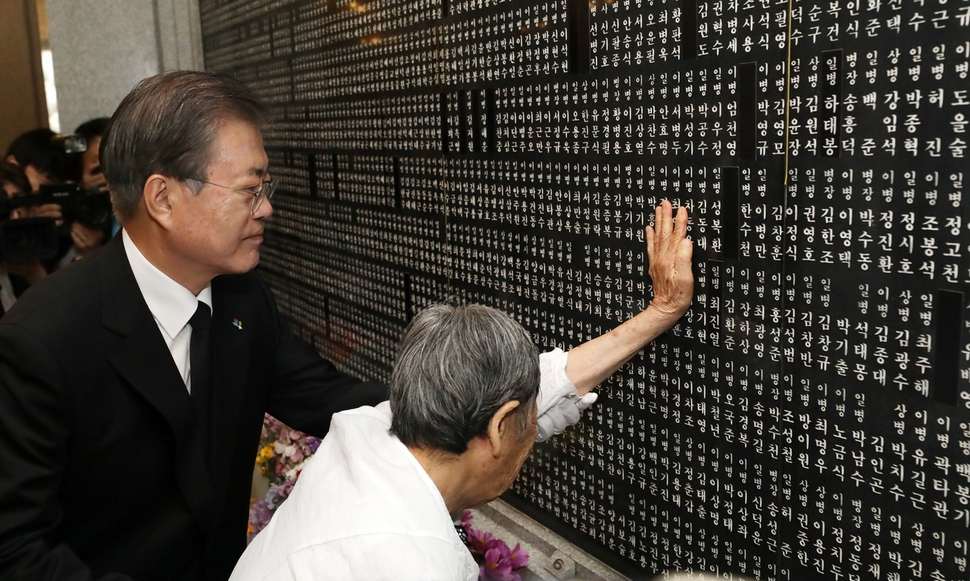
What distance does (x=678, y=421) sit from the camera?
1769 millimetres

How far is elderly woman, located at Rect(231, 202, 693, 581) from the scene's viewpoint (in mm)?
1180

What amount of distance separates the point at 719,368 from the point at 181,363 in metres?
1.15

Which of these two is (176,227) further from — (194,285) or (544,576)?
(544,576)

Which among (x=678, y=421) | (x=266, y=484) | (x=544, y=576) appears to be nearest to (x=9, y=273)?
(x=266, y=484)

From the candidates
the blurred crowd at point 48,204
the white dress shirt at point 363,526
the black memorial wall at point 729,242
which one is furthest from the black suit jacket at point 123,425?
the blurred crowd at point 48,204

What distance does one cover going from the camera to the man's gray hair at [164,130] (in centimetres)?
162

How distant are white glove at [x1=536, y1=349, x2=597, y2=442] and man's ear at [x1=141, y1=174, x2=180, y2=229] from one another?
0.82m

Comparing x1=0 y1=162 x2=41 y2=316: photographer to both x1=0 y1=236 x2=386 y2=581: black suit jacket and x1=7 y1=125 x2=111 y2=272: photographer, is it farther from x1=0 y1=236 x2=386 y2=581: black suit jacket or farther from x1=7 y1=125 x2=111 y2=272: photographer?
x1=0 y1=236 x2=386 y2=581: black suit jacket

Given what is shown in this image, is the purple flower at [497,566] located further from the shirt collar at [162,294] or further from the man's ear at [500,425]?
Result: the shirt collar at [162,294]

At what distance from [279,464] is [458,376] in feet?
5.72

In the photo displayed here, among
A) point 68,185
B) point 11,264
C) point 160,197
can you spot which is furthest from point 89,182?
point 160,197

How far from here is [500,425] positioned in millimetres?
1310

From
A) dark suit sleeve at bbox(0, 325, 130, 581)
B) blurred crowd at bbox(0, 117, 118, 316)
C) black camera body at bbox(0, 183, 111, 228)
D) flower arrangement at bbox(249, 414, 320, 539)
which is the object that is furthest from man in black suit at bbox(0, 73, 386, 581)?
black camera body at bbox(0, 183, 111, 228)

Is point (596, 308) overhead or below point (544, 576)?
overhead
